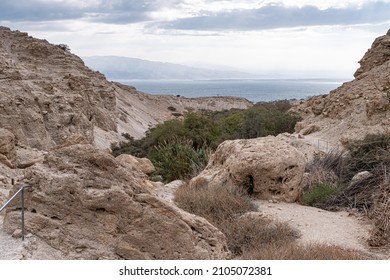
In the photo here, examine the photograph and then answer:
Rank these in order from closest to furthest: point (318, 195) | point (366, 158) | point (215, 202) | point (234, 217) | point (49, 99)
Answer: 1. point (234, 217)
2. point (215, 202)
3. point (318, 195)
4. point (366, 158)
5. point (49, 99)

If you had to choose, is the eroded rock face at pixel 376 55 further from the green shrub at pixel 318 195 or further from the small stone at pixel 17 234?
the small stone at pixel 17 234

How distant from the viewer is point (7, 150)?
43.2ft

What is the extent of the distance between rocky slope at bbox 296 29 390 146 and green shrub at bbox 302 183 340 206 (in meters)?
9.69

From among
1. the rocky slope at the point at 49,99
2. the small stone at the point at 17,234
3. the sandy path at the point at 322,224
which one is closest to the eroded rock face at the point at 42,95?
the rocky slope at the point at 49,99

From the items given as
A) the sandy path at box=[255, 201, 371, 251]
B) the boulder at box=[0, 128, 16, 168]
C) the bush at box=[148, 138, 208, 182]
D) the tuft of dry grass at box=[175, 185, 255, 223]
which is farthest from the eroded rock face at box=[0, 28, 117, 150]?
the sandy path at box=[255, 201, 371, 251]

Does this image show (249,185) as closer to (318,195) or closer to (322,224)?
(318,195)

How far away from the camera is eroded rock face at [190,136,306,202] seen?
10.9 meters

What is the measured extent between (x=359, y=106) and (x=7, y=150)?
17027 mm

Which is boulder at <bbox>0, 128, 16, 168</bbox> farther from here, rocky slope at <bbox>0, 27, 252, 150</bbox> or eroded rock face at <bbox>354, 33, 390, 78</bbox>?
eroded rock face at <bbox>354, 33, 390, 78</bbox>

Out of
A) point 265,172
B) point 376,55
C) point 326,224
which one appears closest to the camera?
point 326,224

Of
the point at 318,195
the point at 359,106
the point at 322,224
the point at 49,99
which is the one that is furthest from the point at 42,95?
the point at 322,224

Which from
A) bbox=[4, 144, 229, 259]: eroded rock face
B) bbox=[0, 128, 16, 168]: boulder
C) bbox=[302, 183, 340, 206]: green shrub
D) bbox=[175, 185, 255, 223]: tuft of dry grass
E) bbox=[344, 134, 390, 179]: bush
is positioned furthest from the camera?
bbox=[0, 128, 16, 168]: boulder

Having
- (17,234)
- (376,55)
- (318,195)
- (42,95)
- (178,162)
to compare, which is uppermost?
(376,55)

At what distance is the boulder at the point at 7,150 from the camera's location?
1294 centimetres
